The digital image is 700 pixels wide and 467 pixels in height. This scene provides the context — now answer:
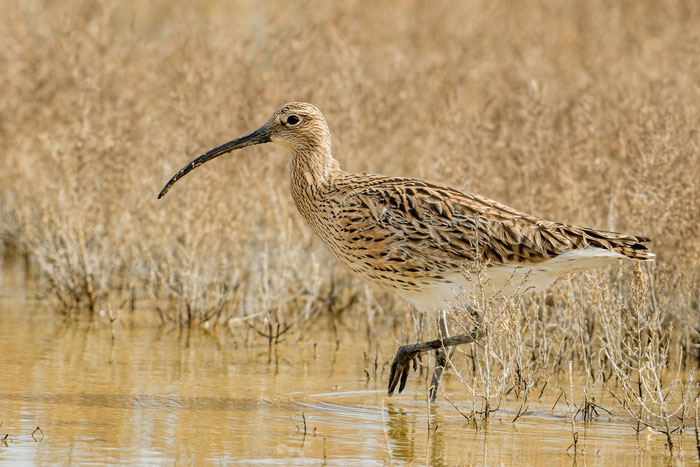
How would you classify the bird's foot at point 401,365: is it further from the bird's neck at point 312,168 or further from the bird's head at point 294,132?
the bird's head at point 294,132

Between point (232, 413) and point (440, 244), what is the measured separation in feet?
4.89

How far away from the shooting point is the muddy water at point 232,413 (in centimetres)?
539

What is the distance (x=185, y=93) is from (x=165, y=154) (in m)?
0.77

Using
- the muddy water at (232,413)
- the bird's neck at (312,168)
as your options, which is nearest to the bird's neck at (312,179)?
the bird's neck at (312,168)

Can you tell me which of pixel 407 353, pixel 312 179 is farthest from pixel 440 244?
pixel 312 179

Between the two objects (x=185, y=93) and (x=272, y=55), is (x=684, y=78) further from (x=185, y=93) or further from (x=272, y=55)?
(x=185, y=93)

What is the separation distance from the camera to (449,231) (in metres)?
6.47

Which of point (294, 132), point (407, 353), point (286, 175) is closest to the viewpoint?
point (407, 353)

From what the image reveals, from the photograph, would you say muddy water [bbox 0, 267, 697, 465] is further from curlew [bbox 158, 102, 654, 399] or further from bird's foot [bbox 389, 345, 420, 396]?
curlew [bbox 158, 102, 654, 399]

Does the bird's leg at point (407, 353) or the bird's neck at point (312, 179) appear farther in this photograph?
the bird's neck at point (312, 179)

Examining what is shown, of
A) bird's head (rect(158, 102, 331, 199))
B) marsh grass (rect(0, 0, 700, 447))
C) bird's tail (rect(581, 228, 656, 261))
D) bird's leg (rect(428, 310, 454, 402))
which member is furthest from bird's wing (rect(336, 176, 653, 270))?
bird's head (rect(158, 102, 331, 199))

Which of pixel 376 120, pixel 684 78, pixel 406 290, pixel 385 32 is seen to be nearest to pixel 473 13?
pixel 385 32

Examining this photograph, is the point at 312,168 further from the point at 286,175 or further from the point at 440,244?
the point at 286,175

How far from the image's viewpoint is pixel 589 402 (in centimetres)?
608
